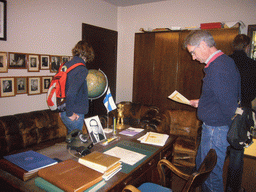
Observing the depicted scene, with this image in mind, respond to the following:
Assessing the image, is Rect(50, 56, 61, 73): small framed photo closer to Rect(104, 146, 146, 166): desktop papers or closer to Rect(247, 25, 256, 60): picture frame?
Rect(104, 146, 146, 166): desktop papers

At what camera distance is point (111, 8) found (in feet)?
16.6

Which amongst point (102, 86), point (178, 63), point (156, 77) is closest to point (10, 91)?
point (102, 86)

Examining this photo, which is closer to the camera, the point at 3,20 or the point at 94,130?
the point at 94,130

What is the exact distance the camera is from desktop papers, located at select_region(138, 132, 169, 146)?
2.12 meters

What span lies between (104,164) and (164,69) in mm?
3157

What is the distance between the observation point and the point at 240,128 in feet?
6.16

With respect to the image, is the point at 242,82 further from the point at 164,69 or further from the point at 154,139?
the point at 164,69

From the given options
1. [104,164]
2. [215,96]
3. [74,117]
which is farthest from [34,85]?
[215,96]

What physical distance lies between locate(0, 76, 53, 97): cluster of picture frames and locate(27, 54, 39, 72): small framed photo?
135 millimetres

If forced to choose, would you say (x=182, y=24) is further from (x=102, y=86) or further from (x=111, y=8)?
(x=102, y=86)

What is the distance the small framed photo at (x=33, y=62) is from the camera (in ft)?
10.6

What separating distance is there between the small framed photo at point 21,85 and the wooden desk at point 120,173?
1643 mm

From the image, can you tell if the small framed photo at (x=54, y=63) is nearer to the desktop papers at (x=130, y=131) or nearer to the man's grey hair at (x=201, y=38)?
the desktop papers at (x=130, y=131)

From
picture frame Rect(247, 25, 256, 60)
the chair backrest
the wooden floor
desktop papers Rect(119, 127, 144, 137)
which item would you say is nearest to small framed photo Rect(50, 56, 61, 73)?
desktop papers Rect(119, 127, 144, 137)
